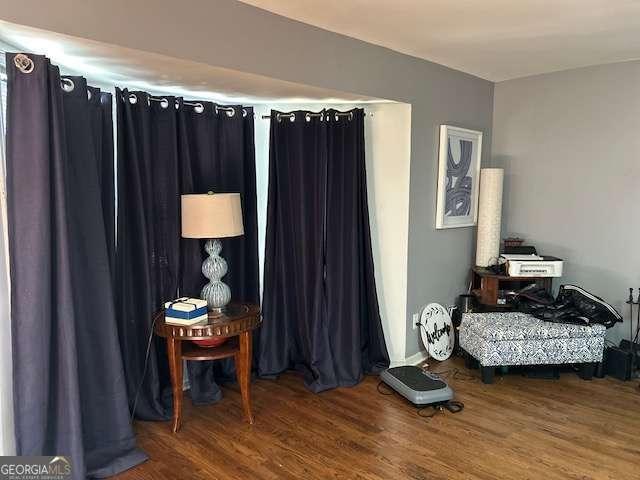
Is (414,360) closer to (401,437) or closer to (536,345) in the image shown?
(536,345)

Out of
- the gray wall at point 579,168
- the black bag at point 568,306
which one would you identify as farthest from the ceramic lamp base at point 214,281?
the gray wall at point 579,168

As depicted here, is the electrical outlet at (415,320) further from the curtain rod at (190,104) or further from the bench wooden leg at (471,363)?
the curtain rod at (190,104)

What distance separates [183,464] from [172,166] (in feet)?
5.47

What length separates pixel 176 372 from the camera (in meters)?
2.59

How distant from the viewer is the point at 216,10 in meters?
2.18

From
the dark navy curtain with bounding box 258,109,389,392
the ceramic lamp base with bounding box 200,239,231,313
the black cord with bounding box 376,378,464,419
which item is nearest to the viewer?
the ceramic lamp base with bounding box 200,239,231,313

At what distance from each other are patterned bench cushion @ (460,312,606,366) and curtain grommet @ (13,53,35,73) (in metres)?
3.04

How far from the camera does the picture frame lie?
3.59 metres

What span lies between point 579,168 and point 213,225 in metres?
2.94

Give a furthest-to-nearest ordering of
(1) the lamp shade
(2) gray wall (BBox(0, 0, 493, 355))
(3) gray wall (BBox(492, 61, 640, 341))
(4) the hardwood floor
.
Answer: (3) gray wall (BBox(492, 61, 640, 341)), (1) the lamp shade, (4) the hardwood floor, (2) gray wall (BBox(0, 0, 493, 355))

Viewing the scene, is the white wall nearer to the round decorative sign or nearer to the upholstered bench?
the round decorative sign

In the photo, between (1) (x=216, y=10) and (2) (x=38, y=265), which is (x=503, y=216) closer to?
(1) (x=216, y=10)


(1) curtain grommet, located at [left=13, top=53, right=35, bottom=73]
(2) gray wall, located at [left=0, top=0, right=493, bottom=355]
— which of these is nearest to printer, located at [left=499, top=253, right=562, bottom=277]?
(2) gray wall, located at [left=0, top=0, right=493, bottom=355]

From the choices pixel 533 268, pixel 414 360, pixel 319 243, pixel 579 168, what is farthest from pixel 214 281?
pixel 579 168
